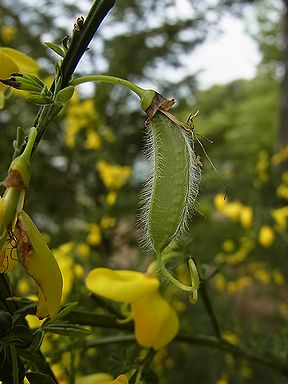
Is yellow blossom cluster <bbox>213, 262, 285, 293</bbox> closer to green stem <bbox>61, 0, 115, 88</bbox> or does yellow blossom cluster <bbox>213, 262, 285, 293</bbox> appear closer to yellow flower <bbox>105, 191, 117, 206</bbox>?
yellow flower <bbox>105, 191, 117, 206</bbox>

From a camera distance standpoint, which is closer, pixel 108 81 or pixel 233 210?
pixel 108 81

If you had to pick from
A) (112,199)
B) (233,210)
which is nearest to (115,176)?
(112,199)

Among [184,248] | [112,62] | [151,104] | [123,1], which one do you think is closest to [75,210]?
[112,62]

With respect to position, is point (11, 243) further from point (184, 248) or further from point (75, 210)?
point (75, 210)

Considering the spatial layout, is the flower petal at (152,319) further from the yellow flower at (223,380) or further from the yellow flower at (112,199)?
the yellow flower at (112,199)

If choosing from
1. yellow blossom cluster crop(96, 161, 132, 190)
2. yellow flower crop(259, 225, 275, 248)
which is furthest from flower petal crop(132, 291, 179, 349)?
yellow blossom cluster crop(96, 161, 132, 190)

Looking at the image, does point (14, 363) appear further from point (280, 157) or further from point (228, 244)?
point (280, 157)

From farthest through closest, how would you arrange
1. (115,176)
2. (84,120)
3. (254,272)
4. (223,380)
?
(254,272), (84,120), (115,176), (223,380)
